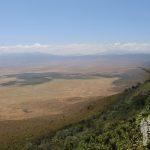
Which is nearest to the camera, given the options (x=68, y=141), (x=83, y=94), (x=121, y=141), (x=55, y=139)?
(x=121, y=141)

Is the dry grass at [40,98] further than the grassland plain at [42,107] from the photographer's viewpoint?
Yes

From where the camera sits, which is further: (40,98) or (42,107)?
(40,98)

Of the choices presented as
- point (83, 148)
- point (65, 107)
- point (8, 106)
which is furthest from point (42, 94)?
point (83, 148)

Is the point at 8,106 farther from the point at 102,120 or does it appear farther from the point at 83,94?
the point at 102,120

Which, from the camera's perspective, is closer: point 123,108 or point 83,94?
point 123,108

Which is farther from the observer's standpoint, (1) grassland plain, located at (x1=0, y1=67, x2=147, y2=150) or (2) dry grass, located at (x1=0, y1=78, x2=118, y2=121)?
(2) dry grass, located at (x1=0, y1=78, x2=118, y2=121)

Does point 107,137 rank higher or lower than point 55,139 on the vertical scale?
higher

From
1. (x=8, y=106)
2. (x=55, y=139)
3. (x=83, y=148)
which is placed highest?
(x=83, y=148)

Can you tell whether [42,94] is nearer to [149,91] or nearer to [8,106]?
[8,106]

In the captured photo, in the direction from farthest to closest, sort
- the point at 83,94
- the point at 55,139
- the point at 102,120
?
the point at 83,94 → the point at 102,120 → the point at 55,139

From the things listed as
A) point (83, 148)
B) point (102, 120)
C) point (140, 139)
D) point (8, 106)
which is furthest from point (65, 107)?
point (140, 139)
